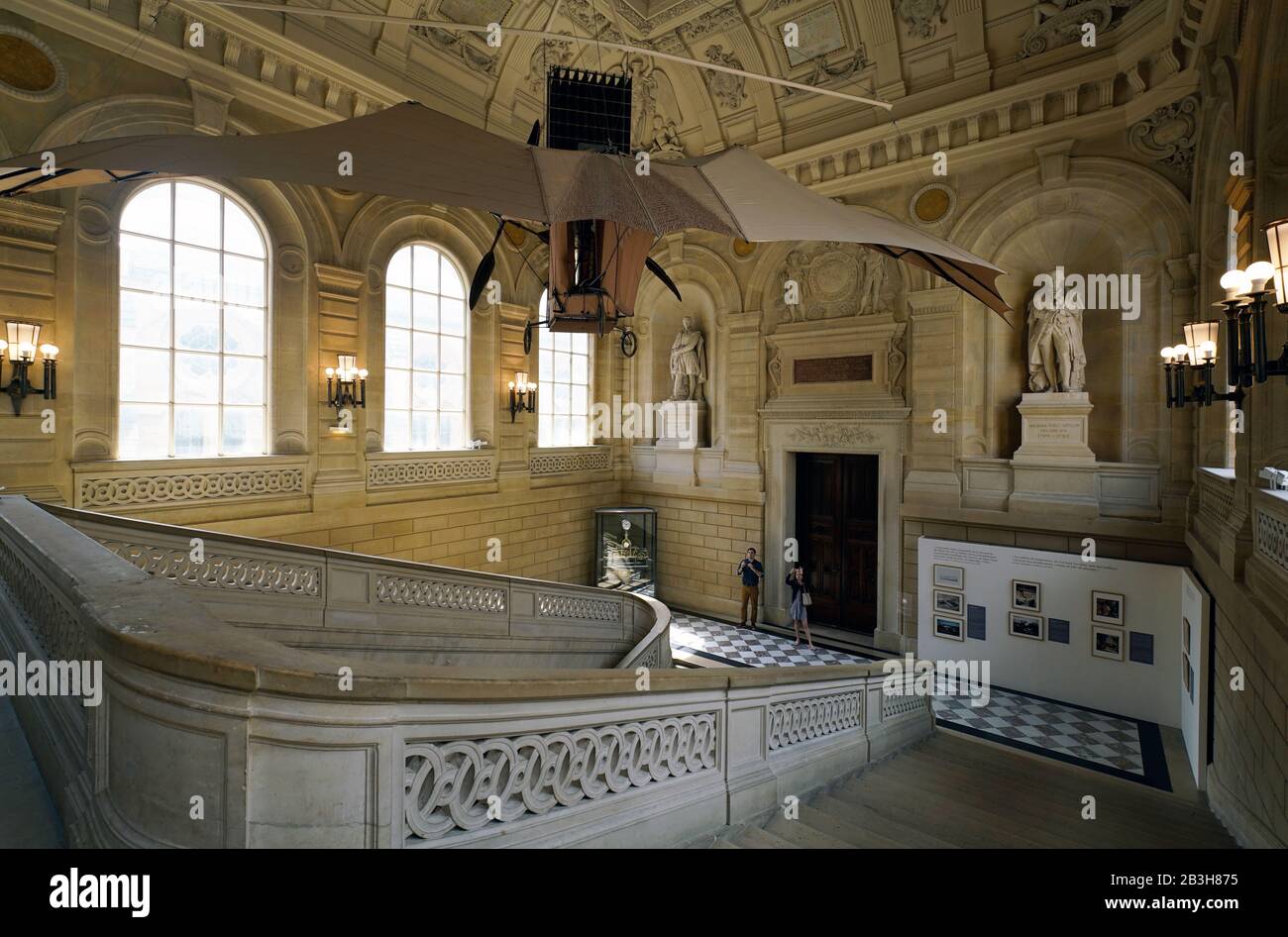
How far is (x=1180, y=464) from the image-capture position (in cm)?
850

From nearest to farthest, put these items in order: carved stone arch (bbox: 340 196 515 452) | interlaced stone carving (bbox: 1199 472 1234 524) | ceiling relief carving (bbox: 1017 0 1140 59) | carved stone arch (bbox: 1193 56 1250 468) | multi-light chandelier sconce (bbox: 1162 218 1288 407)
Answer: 1. multi-light chandelier sconce (bbox: 1162 218 1288 407)
2. interlaced stone carving (bbox: 1199 472 1234 524)
3. carved stone arch (bbox: 1193 56 1250 468)
4. ceiling relief carving (bbox: 1017 0 1140 59)
5. carved stone arch (bbox: 340 196 515 452)

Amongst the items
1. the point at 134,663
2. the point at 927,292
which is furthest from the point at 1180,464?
the point at 134,663

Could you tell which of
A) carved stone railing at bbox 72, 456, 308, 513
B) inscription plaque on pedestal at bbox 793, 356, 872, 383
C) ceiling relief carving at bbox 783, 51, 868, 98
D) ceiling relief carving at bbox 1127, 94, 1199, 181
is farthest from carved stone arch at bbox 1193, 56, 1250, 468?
carved stone railing at bbox 72, 456, 308, 513

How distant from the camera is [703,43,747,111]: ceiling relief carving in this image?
39.0ft

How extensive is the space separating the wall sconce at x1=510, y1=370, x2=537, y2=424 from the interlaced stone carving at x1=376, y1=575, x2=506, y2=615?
5.47 meters

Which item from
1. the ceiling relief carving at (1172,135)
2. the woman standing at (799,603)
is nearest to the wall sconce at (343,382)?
the woman standing at (799,603)

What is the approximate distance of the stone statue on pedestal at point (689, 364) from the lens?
13.6 m

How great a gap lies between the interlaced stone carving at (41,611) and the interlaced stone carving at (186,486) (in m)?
4.51

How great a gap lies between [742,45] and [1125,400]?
889 centimetres

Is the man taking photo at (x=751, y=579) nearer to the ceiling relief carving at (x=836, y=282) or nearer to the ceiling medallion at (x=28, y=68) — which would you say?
the ceiling relief carving at (x=836, y=282)

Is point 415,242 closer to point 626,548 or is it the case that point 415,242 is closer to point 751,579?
point 626,548

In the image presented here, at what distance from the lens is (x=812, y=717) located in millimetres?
4438

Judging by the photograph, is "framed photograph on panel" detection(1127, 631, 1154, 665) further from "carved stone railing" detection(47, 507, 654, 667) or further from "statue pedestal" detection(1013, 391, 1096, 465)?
"carved stone railing" detection(47, 507, 654, 667)

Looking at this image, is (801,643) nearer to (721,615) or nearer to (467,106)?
(721,615)
